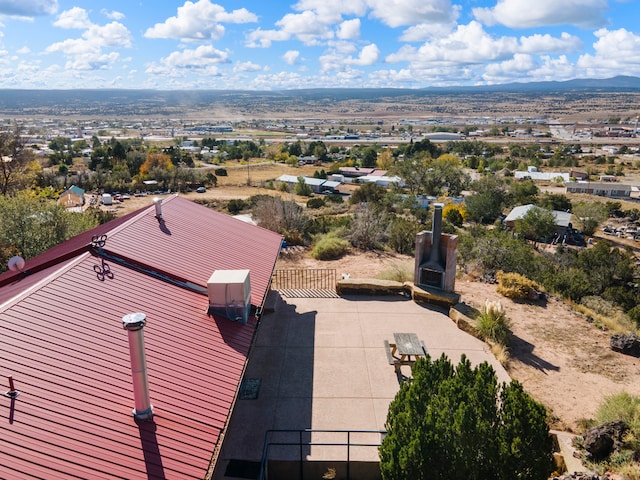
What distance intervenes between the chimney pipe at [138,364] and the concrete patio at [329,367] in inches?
99.9

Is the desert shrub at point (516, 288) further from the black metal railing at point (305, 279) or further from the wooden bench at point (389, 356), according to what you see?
the wooden bench at point (389, 356)

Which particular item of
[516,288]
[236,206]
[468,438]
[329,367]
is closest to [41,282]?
[329,367]

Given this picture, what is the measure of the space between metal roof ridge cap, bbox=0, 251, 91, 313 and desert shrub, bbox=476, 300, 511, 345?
9992 millimetres

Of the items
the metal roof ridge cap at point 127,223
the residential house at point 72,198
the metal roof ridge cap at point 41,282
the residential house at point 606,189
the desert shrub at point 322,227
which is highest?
the metal roof ridge cap at point 127,223

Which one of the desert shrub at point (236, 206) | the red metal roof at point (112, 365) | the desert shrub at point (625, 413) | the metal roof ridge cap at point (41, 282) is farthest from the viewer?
the desert shrub at point (236, 206)

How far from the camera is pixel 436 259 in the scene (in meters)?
15.5

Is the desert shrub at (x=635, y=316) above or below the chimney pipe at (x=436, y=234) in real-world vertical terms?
below

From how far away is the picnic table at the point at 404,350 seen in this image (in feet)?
36.7

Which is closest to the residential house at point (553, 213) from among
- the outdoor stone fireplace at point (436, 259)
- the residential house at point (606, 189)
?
the residential house at point (606, 189)

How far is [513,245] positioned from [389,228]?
238 inches

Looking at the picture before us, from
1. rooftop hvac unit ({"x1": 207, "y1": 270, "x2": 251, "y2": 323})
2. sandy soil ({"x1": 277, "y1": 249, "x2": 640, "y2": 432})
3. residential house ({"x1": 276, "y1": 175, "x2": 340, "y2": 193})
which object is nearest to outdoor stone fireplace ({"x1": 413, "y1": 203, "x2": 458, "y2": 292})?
sandy soil ({"x1": 277, "y1": 249, "x2": 640, "y2": 432})

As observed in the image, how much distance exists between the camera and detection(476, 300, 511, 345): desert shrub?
Result: 513 inches

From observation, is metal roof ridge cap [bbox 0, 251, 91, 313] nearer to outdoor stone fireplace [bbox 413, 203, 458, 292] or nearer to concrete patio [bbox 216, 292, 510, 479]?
concrete patio [bbox 216, 292, 510, 479]

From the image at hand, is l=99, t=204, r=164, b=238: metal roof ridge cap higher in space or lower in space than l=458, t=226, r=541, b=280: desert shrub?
higher
